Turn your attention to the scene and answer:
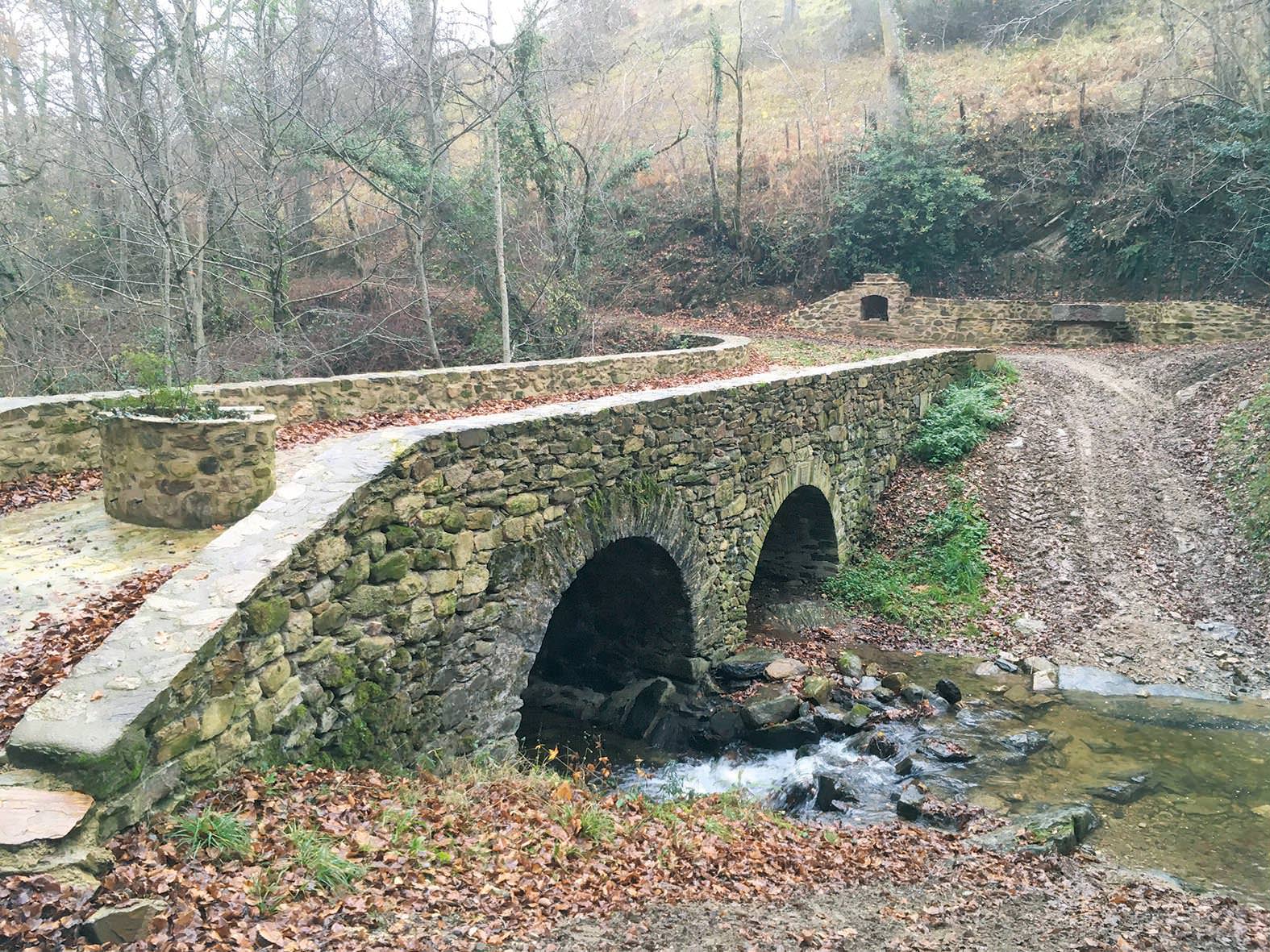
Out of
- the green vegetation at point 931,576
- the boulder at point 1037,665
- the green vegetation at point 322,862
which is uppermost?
the green vegetation at point 322,862

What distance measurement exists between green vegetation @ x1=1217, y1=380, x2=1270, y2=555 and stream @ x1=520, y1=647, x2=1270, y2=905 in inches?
129

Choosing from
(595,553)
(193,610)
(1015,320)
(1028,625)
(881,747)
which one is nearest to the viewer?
(193,610)

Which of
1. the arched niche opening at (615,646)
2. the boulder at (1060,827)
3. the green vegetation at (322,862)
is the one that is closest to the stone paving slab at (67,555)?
the green vegetation at (322,862)

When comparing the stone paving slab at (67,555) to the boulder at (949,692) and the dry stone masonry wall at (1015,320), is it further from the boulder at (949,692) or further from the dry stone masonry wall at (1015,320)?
the dry stone masonry wall at (1015,320)

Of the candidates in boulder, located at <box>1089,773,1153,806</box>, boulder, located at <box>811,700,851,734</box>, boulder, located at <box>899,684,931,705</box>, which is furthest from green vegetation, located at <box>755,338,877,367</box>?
boulder, located at <box>1089,773,1153,806</box>

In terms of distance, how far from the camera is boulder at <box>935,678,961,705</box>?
9625 millimetres

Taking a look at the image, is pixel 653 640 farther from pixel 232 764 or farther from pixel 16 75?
pixel 16 75

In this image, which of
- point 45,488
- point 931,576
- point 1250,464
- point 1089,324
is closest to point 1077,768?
point 931,576

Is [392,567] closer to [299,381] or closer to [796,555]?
[299,381]

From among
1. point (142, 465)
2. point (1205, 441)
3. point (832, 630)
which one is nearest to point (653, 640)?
point (832, 630)

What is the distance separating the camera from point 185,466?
6.33 m

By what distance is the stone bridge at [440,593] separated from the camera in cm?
387

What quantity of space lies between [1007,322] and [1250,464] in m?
11.2

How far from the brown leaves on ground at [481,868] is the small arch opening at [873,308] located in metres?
20.1
